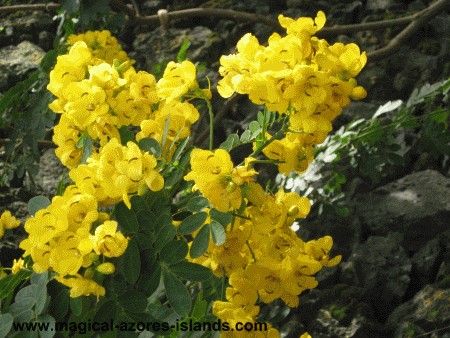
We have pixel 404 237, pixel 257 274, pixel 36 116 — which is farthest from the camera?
pixel 404 237

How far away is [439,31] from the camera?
2.40 m

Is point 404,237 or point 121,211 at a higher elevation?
point 121,211

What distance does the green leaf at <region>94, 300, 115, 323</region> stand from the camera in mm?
713

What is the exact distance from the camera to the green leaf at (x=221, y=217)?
2.26 feet

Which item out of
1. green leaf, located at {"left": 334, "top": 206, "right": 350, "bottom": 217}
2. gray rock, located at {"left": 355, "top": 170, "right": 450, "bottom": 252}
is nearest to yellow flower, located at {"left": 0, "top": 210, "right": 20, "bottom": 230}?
green leaf, located at {"left": 334, "top": 206, "right": 350, "bottom": 217}

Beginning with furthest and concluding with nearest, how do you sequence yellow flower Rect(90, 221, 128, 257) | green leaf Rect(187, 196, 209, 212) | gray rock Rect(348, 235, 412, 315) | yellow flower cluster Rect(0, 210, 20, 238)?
gray rock Rect(348, 235, 412, 315), yellow flower cluster Rect(0, 210, 20, 238), green leaf Rect(187, 196, 209, 212), yellow flower Rect(90, 221, 128, 257)

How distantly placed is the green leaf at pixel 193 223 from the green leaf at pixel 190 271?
0.06 meters

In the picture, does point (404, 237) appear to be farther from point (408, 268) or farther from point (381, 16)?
point (381, 16)

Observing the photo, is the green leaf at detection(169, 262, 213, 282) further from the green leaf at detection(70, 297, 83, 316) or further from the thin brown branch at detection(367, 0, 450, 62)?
the thin brown branch at detection(367, 0, 450, 62)

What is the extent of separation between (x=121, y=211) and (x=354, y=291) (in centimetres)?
135

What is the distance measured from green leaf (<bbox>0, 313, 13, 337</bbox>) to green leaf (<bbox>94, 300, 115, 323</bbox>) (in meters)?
0.17

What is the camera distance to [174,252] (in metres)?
0.70

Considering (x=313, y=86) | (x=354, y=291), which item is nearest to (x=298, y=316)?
(x=354, y=291)

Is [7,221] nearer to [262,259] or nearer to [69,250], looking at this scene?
[69,250]
